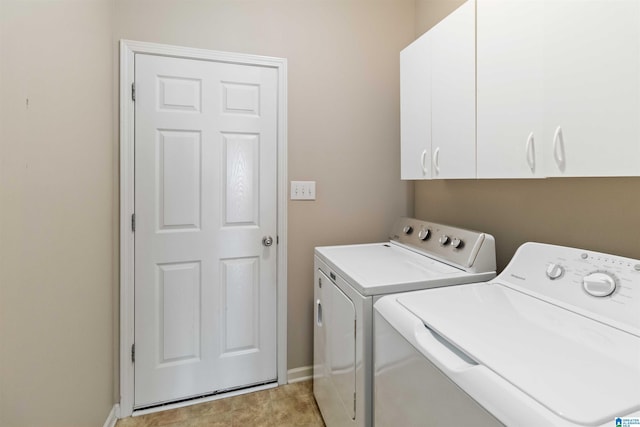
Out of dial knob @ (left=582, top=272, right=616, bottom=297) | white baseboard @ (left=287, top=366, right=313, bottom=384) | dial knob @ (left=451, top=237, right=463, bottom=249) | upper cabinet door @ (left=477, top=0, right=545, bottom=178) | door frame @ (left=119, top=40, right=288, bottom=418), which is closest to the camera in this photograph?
dial knob @ (left=582, top=272, right=616, bottom=297)

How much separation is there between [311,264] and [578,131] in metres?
1.52

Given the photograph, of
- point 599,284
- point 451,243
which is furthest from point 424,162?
point 599,284

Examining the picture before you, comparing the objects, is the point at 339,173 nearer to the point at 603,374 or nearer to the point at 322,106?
the point at 322,106

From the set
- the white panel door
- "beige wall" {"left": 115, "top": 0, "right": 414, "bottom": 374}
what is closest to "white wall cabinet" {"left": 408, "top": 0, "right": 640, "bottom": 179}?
"beige wall" {"left": 115, "top": 0, "right": 414, "bottom": 374}

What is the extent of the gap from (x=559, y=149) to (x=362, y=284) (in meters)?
0.78

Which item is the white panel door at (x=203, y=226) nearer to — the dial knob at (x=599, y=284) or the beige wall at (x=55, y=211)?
the beige wall at (x=55, y=211)

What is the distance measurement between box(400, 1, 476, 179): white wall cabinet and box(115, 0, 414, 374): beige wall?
1.40 ft

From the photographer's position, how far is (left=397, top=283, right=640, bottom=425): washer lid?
0.54 metres

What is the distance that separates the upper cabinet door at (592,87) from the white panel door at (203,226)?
4.62 feet

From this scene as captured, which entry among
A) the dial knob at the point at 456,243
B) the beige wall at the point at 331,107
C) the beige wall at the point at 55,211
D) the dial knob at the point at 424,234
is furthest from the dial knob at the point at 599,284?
the beige wall at the point at 55,211

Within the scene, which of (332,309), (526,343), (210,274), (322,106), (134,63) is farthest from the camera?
(322,106)

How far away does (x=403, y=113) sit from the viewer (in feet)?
5.76

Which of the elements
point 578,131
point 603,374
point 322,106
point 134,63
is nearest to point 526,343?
point 603,374

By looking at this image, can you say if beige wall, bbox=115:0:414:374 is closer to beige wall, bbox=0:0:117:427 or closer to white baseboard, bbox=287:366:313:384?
white baseboard, bbox=287:366:313:384
